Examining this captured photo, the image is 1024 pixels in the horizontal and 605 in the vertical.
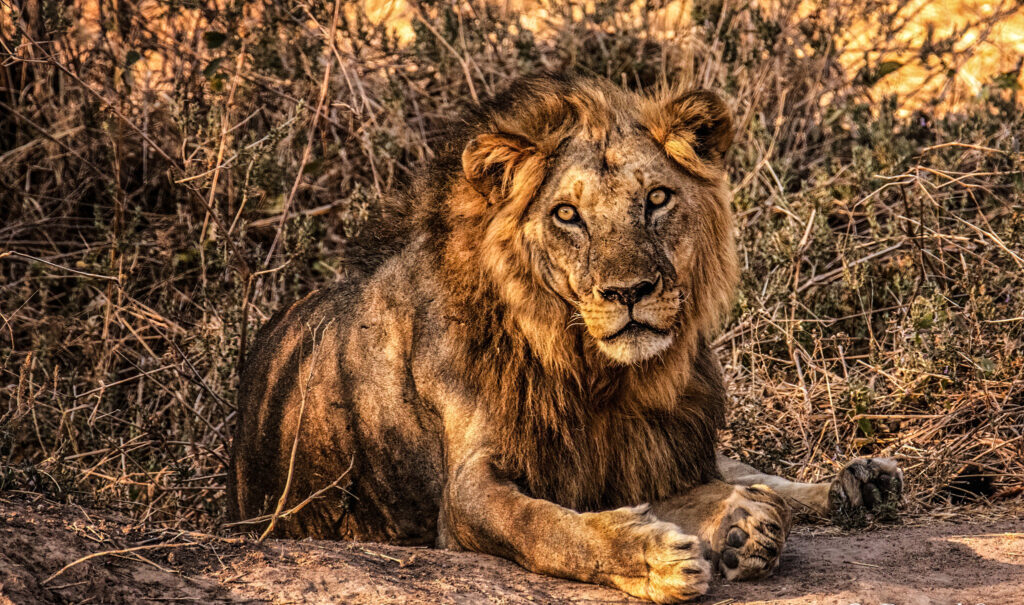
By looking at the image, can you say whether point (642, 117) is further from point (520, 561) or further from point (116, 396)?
point (116, 396)

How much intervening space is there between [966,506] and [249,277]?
12.2ft

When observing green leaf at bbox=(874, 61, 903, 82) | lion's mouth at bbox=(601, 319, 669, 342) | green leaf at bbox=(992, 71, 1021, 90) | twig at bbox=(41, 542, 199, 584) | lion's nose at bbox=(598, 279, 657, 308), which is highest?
green leaf at bbox=(874, 61, 903, 82)

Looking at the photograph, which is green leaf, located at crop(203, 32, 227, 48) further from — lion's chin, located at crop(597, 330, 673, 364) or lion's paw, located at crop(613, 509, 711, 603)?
lion's paw, located at crop(613, 509, 711, 603)

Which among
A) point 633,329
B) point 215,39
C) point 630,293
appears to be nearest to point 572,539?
point 633,329

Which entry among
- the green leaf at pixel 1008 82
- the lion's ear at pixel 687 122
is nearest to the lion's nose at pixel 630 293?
the lion's ear at pixel 687 122

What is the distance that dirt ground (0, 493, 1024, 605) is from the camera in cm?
339

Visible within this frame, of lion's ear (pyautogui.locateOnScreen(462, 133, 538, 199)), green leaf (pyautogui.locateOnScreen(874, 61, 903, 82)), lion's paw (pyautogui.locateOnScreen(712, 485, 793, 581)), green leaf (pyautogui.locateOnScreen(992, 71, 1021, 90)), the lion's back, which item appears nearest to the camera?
lion's paw (pyautogui.locateOnScreen(712, 485, 793, 581))

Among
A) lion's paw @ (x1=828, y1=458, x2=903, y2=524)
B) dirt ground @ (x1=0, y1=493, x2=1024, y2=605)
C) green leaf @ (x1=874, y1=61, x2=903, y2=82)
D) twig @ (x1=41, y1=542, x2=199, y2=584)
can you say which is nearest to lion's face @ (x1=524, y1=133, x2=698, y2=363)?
dirt ground @ (x1=0, y1=493, x2=1024, y2=605)

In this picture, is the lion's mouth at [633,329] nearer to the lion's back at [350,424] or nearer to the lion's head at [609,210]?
the lion's head at [609,210]

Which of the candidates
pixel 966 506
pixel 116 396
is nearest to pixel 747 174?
pixel 966 506

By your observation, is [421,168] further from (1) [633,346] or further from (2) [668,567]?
(2) [668,567]

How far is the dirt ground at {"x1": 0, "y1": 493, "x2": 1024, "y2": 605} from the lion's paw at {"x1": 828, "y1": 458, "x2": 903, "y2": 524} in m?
0.53

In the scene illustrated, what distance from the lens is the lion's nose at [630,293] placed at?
4.05 metres

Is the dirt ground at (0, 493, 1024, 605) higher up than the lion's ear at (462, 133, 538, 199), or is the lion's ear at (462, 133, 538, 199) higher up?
the lion's ear at (462, 133, 538, 199)
